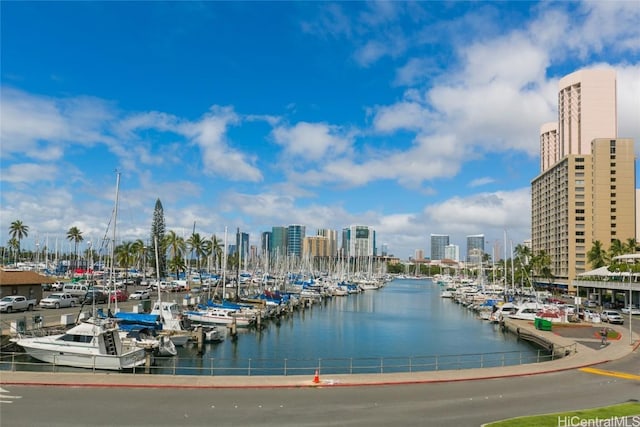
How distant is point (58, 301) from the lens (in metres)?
64.9

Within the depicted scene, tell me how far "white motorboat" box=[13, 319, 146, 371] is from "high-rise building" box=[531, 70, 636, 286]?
153 meters

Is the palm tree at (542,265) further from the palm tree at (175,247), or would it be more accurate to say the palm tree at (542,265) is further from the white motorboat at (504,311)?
the palm tree at (175,247)

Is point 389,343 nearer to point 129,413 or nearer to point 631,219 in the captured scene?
point 129,413

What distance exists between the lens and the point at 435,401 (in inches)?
878

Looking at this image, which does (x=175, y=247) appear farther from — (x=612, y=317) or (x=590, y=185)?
(x=590, y=185)

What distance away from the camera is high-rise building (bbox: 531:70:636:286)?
156 m

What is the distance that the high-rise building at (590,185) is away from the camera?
513ft

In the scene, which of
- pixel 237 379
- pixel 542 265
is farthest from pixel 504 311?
pixel 542 265

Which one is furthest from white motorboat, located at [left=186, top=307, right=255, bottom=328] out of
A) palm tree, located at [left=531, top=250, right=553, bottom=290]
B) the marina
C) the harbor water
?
palm tree, located at [left=531, top=250, right=553, bottom=290]

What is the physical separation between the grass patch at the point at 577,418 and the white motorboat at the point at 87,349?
25.6m

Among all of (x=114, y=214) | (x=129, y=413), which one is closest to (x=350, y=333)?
(x=114, y=214)

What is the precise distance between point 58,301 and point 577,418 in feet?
207

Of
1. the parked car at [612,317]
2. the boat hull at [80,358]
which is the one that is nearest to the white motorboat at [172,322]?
the boat hull at [80,358]

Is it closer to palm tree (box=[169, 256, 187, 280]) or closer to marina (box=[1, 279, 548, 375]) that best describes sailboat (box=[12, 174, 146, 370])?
marina (box=[1, 279, 548, 375])
